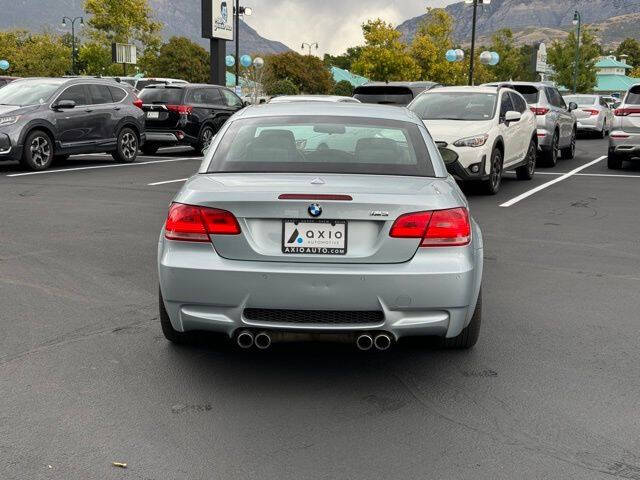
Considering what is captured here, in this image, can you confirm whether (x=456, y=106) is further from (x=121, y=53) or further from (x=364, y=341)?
(x=121, y=53)

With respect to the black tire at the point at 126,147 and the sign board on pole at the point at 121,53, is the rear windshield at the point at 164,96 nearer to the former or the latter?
the black tire at the point at 126,147

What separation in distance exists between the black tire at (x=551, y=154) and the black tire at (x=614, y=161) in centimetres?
119

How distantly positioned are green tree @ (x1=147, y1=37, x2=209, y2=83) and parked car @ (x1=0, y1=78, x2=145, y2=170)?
219 ft

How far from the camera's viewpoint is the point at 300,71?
297 feet

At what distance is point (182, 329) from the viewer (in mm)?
4488

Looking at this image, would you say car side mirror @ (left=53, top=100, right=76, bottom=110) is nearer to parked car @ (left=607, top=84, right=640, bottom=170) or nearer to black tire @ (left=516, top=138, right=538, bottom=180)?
black tire @ (left=516, top=138, right=538, bottom=180)

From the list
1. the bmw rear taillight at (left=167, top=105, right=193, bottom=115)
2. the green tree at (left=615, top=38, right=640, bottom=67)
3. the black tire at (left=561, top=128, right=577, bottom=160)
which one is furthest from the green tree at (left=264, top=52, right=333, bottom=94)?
the green tree at (left=615, top=38, right=640, bottom=67)

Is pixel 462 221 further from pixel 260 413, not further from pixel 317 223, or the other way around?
pixel 260 413

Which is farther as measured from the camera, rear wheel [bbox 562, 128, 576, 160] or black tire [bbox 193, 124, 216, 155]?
rear wheel [bbox 562, 128, 576, 160]

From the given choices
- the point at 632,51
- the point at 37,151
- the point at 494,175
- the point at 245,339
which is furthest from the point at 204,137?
the point at 632,51

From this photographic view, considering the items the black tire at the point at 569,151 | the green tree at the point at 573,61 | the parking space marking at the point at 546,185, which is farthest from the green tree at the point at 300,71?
the parking space marking at the point at 546,185

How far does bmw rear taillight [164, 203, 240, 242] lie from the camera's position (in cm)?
435

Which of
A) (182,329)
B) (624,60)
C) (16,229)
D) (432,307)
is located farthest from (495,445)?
(624,60)

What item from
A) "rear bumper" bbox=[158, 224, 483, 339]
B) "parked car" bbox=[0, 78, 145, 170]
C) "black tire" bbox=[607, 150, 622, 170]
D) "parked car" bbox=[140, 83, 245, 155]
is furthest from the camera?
"parked car" bbox=[140, 83, 245, 155]
